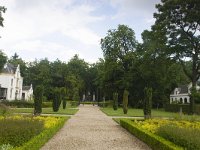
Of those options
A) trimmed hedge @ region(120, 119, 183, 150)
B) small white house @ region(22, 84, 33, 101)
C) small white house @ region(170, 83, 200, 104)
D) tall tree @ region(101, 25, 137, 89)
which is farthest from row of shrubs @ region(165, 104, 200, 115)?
small white house @ region(22, 84, 33, 101)

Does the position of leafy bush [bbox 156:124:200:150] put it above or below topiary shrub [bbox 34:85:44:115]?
below

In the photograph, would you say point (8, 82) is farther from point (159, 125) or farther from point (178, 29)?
point (159, 125)

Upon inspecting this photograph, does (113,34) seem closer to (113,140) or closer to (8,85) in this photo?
(8,85)

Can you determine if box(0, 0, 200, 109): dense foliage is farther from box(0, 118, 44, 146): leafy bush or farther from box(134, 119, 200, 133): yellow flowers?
box(0, 118, 44, 146): leafy bush

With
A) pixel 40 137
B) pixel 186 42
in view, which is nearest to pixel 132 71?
pixel 186 42

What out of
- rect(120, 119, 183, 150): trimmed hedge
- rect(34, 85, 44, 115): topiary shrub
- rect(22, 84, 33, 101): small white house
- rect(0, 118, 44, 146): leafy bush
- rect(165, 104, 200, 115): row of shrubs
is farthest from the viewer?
rect(22, 84, 33, 101): small white house

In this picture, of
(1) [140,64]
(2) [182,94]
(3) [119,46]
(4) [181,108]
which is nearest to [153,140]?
(4) [181,108]

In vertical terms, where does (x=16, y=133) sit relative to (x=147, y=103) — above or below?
below

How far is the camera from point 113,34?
69.2 m

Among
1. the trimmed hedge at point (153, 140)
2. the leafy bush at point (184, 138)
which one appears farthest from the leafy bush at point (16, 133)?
the leafy bush at point (184, 138)

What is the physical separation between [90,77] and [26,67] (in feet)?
73.2

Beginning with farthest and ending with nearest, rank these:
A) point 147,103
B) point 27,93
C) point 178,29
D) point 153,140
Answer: point 27,93
point 178,29
point 147,103
point 153,140

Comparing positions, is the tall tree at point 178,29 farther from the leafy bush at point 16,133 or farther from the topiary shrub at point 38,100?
the leafy bush at point 16,133

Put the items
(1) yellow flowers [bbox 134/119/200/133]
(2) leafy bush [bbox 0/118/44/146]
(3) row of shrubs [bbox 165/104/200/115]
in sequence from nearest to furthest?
(2) leafy bush [bbox 0/118/44/146] < (1) yellow flowers [bbox 134/119/200/133] < (3) row of shrubs [bbox 165/104/200/115]
